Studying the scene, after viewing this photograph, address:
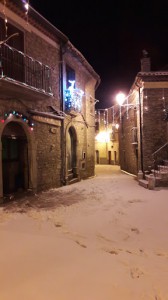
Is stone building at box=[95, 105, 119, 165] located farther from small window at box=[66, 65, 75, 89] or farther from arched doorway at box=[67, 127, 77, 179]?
small window at box=[66, 65, 75, 89]

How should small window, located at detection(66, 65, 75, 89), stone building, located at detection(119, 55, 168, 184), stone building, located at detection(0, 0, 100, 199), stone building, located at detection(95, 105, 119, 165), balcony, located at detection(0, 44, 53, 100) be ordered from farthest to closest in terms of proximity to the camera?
stone building, located at detection(95, 105, 119, 165) < stone building, located at detection(119, 55, 168, 184) < small window, located at detection(66, 65, 75, 89) < stone building, located at detection(0, 0, 100, 199) < balcony, located at detection(0, 44, 53, 100)

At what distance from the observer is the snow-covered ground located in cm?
326

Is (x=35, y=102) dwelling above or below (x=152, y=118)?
above

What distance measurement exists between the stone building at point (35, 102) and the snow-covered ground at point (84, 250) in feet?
6.01

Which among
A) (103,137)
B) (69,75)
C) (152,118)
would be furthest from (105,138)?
(69,75)

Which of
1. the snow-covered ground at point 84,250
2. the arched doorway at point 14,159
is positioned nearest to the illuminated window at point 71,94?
the arched doorway at point 14,159

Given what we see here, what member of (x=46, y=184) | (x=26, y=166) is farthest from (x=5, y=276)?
(x=46, y=184)

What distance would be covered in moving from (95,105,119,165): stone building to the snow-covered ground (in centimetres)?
2262

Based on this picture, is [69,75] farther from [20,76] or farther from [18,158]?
[18,158]

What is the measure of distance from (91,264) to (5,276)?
122cm

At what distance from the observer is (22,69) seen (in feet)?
29.4

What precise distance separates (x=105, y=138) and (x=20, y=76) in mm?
24603

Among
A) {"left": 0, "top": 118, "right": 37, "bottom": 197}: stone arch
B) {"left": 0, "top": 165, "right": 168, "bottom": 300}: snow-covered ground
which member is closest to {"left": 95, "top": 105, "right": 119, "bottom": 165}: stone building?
{"left": 0, "top": 118, "right": 37, "bottom": 197}: stone arch

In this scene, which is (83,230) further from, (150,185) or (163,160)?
(163,160)
